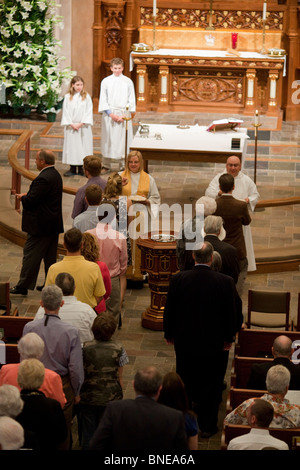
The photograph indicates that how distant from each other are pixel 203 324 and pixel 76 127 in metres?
7.21

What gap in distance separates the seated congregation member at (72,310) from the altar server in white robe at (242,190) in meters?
3.14

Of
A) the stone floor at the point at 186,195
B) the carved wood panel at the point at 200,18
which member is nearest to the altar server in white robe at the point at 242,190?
the stone floor at the point at 186,195

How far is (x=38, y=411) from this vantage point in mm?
5672

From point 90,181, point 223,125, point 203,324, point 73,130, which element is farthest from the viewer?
point 73,130

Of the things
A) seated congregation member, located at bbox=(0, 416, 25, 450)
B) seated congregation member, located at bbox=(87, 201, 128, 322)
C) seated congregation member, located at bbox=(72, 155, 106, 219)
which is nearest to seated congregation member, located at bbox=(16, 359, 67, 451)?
seated congregation member, located at bbox=(0, 416, 25, 450)

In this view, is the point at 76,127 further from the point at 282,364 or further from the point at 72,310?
the point at 282,364

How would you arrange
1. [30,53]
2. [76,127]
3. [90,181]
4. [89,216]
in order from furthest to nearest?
1. [30,53]
2. [76,127]
3. [90,181]
4. [89,216]

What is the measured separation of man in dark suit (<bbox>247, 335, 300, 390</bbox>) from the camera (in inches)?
263

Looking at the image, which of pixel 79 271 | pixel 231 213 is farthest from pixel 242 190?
pixel 79 271

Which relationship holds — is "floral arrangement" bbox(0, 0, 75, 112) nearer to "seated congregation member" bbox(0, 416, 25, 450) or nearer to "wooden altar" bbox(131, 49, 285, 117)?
"wooden altar" bbox(131, 49, 285, 117)

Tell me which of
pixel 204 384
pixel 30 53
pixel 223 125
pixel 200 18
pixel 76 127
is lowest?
pixel 204 384

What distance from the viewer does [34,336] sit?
19.9ft

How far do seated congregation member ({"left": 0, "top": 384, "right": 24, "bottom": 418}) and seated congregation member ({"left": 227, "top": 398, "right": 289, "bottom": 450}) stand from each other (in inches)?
50.6
